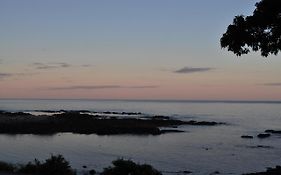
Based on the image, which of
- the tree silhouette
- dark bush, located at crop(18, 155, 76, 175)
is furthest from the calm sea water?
the tree silhouette

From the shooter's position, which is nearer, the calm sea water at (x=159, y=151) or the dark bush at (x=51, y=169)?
the dark bush at (x=51, y=169)

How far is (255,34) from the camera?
1703 cm

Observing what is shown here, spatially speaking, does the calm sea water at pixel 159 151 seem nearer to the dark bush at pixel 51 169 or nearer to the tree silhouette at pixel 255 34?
the dark bush at pixel 51 169

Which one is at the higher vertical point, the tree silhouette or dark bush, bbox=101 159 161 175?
the tree silhouette

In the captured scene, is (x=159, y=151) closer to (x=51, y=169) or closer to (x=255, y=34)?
(x=51, y=169)

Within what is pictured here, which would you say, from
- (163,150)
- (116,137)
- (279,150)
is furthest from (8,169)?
(116,137)

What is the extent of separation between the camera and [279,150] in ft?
169

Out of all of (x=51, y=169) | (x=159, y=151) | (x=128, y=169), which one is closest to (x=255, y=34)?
(x=128, y=169)

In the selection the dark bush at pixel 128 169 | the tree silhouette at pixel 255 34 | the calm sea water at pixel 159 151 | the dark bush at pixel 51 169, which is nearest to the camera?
the tree silhouette at pixel 255 34

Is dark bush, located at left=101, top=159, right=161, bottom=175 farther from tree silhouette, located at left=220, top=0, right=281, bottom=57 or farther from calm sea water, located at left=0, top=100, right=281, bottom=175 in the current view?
calm sea water, located at left=0, top=100, right=281, bottom=175

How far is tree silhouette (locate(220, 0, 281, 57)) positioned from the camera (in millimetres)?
16656

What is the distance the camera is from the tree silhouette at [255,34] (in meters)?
16.7

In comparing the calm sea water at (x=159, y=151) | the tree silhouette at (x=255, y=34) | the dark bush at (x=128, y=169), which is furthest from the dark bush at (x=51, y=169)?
the calm sea water at (x=159, y=151)

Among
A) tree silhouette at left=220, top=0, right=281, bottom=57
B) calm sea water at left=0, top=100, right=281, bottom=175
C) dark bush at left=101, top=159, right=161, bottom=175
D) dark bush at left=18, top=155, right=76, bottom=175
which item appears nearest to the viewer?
tree silhouette at left=220, top=0, right=281, bottom=57
